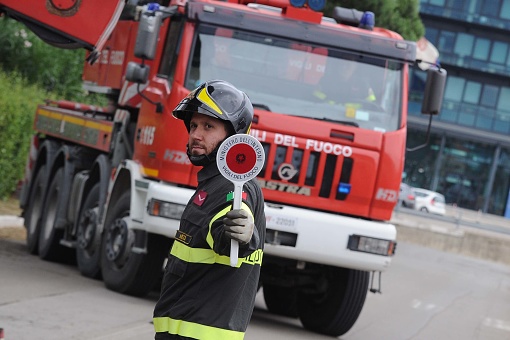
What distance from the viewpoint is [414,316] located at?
16188 millimetres

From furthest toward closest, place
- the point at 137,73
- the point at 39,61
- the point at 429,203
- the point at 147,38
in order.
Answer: the point at 429,203
the point at 39,61
the point at 137,73
the point at 147,38

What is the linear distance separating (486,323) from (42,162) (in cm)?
623

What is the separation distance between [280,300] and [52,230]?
2.82 m

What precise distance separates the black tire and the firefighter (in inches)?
419

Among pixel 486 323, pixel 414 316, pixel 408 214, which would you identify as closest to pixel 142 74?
pixel 414 316

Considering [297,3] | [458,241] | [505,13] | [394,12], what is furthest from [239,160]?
[505,13]

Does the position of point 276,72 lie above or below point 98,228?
above

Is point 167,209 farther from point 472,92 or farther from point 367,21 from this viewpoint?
point 472,92

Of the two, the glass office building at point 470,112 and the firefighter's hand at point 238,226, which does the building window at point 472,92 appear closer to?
the glass office building at point 470,112

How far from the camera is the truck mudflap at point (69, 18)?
1119cm

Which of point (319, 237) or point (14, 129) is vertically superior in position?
point (14, 129)

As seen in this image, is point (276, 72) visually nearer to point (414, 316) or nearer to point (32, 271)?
point (32, 271)

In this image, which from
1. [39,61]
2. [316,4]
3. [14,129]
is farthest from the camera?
[39,61]

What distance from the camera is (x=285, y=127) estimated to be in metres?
11.4
